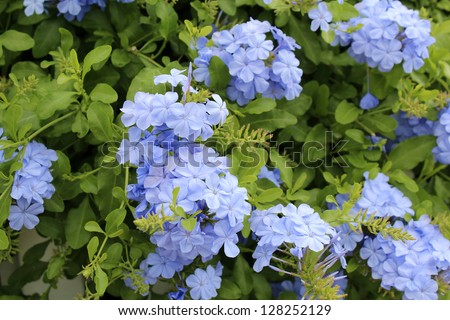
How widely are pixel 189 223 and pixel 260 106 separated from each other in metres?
0.43

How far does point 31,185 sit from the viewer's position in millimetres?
1421

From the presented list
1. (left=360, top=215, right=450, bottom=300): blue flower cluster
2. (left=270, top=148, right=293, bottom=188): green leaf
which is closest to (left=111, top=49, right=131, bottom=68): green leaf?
(left=270, top=148, right=293, bottom=188): green leaf

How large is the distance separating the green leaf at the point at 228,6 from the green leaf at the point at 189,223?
2.17 feet

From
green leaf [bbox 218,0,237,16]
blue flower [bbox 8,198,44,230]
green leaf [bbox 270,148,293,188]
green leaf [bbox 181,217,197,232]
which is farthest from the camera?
green leaf [bbox 218,0,237,16]

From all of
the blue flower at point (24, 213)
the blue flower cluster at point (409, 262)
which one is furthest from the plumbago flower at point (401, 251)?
the blue flower at point (24, 213)

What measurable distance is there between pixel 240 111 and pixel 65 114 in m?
0.43

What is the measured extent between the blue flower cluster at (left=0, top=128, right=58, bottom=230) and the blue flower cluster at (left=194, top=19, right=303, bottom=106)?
410 millimetres

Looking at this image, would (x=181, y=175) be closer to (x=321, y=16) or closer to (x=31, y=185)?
(x=31, y=185)

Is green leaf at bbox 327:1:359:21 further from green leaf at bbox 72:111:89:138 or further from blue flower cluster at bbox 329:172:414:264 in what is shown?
green leaf at bbox 72:111:89:138

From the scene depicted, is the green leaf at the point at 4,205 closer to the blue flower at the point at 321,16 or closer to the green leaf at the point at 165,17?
the green leaf at the point at 165,17

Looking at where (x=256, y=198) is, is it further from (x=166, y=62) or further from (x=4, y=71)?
(x=4, y=71)

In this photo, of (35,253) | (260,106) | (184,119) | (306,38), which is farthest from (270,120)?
(35,253)

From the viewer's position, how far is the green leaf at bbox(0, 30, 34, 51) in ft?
5.39

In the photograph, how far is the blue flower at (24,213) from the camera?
145 centimetres
